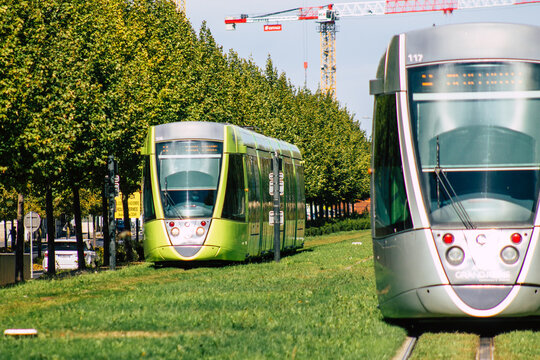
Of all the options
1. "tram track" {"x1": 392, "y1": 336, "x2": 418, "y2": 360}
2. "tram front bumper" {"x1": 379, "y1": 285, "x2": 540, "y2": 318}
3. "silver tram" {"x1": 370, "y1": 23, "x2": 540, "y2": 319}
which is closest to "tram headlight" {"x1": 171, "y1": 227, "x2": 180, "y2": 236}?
"silver tram" {"x1": 370, "y1": 23, "x2": 540, "y2": 319}

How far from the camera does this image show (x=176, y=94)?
128 ft

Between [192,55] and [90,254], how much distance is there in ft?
35.8

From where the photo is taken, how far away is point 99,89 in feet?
105

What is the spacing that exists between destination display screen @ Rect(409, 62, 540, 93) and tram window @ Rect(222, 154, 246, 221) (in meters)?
13.8

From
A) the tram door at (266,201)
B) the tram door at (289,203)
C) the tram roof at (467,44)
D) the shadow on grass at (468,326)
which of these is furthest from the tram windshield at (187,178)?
the tram roof at (467,44)

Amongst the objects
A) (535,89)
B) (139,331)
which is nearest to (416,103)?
(535,89)

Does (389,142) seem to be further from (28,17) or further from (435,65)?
(28,17)

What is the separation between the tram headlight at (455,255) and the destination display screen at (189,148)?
A: 14496 mm

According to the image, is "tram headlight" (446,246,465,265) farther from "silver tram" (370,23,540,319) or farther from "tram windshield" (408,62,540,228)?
"tram windshield" (408,62,540,228)

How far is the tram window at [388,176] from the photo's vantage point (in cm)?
1144

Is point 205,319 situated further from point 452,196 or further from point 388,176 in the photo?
point 452,196

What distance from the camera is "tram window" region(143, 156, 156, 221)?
2464cm

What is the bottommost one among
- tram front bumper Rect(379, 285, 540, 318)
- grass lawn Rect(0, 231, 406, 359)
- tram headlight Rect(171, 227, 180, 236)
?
grass lawn Rect(0, 231, 406, 359)

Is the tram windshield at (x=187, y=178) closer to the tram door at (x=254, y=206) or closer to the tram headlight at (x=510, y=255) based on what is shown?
the tram door at (x=254, y=206)
